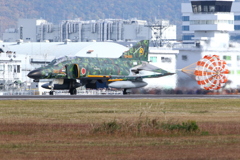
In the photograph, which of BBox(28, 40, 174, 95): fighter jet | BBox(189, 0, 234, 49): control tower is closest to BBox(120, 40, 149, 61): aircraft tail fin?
BBox(28, 40, 174, 95): fighter jet

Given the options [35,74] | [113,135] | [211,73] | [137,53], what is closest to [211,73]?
[211,73]

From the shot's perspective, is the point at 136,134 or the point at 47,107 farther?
the point at 47,107

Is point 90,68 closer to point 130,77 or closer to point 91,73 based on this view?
point 91,73

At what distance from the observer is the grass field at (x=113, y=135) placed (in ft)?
76.3

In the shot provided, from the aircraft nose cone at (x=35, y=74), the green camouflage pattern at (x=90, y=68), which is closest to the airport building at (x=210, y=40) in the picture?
the green camouflage pattern at (x=90, y=68)

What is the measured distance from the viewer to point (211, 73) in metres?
64.9

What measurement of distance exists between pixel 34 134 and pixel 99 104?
750 inches

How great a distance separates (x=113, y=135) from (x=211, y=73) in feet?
125

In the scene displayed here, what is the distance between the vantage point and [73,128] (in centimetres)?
3009

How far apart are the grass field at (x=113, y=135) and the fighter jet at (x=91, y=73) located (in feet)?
65.9

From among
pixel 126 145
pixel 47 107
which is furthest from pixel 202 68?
pixel 126 145

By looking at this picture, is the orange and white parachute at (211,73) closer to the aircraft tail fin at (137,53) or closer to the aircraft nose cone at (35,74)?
the aircraft tail fin at (137,53)

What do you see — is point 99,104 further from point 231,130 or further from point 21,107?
point 231,130

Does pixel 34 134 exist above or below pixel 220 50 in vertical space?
below
